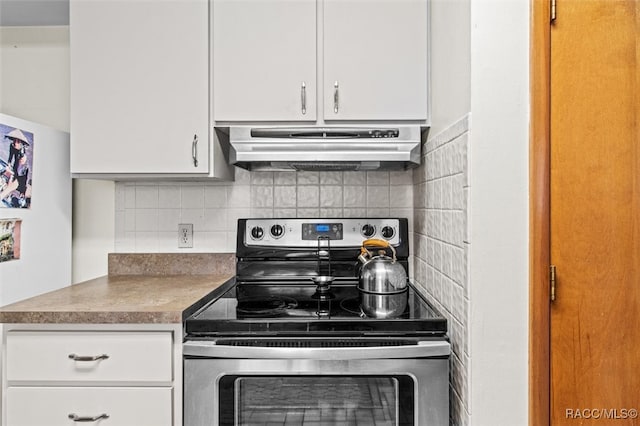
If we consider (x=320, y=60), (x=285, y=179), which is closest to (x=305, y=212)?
(x=285, y=179)

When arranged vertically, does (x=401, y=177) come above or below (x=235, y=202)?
above

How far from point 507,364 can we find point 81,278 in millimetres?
1888

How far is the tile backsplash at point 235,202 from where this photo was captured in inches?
81.5

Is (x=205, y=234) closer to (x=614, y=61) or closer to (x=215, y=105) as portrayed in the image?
(x=215, y=105)

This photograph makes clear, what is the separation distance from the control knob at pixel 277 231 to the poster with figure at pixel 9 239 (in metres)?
1.01

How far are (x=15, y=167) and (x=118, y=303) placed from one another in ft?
2.62

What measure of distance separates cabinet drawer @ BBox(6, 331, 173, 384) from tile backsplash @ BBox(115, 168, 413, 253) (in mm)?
795

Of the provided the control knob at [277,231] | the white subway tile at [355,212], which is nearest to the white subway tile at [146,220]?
the control knob at [277,231]

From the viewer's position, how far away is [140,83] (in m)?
1.72

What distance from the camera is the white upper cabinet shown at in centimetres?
171

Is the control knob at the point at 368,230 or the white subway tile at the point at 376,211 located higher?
the white subway tile at the point at 376,211

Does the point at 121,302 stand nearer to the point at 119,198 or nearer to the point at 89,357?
the point at 89,357

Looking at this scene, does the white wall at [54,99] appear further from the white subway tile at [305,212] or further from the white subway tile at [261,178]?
the white subway tile at [305,212]

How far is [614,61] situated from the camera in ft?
3.83
